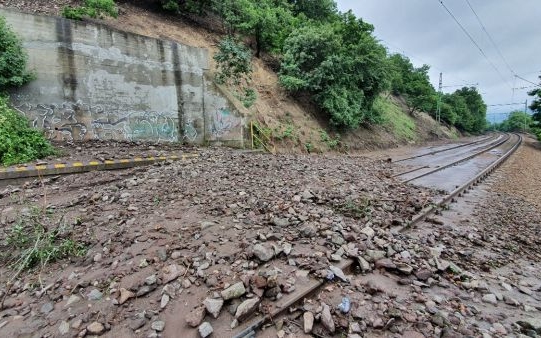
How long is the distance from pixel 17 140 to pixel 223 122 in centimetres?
703

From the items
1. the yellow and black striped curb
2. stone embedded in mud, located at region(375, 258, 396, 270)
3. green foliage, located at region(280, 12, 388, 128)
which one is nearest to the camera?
stone embedded in mud, located at region(375, 258, 396, 270)

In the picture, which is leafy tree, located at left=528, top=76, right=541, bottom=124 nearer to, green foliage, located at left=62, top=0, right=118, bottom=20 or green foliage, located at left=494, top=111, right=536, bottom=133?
green foliage, located at left=62, top=0, right=118, bottom=20

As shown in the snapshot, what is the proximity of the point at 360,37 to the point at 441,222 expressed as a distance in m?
17.0

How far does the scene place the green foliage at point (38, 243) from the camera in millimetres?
4102

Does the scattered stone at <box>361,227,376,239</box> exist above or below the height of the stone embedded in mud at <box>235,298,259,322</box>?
above

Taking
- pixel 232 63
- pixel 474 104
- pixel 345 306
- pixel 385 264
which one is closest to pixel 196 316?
pixel 345 306

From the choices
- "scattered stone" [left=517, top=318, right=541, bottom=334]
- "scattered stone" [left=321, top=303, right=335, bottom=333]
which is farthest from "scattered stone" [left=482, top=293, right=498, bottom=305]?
"scattered stone" [left=321, top=303, right=335, bottom=333]

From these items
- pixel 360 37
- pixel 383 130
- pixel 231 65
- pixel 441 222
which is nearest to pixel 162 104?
pixel 231 65

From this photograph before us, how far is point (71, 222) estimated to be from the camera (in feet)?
16.8

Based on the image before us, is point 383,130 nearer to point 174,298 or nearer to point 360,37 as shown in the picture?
point 360,37

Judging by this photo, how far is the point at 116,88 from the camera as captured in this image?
35.1 ft

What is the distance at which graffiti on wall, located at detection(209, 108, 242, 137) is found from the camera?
43.1ft

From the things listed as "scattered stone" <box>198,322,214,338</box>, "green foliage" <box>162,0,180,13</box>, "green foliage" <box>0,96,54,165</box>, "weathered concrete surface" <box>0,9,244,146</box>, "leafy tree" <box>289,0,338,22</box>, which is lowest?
"scattered stone" <box>198,322,214,338</box>

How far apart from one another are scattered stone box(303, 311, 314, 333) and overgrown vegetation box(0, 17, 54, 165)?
866 cm
